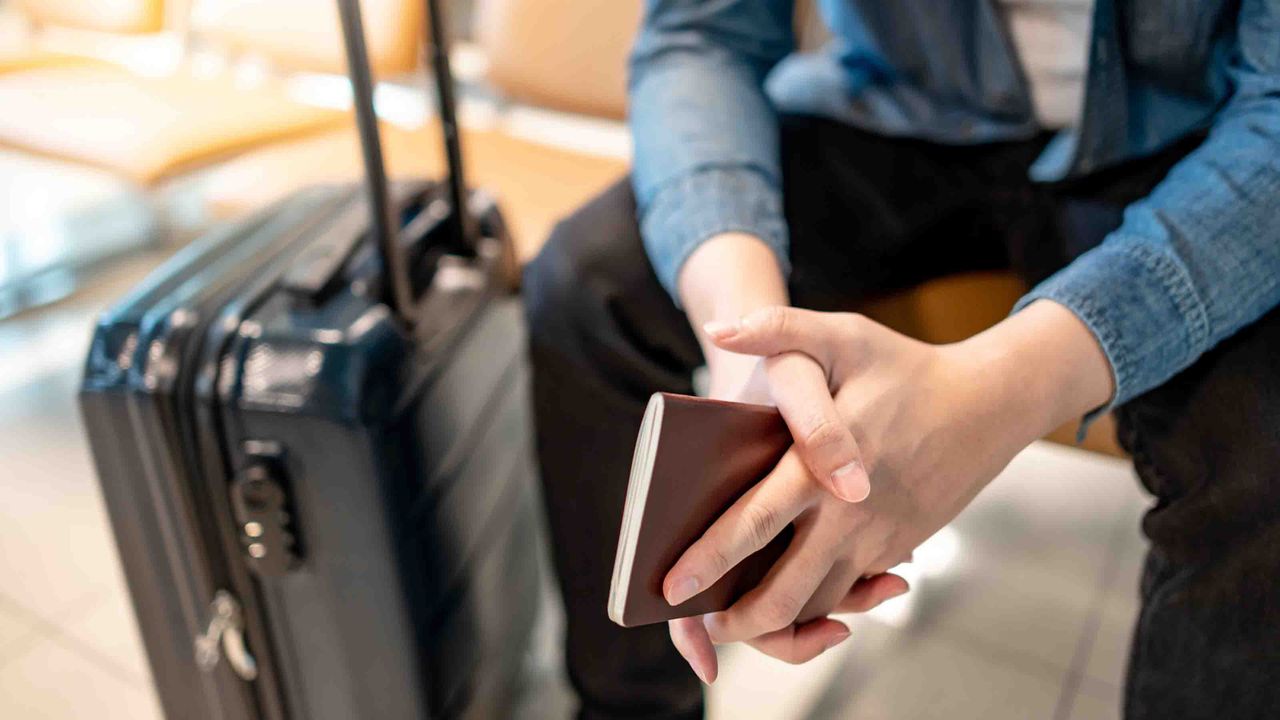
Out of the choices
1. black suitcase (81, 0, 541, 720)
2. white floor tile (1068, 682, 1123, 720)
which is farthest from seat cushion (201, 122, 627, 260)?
white floor tile (1068, 682, 1123, 720)

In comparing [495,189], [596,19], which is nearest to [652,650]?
[495,189]

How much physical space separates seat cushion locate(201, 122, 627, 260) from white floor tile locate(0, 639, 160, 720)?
480 millimetres

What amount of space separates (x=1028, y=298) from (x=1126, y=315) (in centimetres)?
5

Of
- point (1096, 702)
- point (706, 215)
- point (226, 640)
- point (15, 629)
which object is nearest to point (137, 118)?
point (15, 629)

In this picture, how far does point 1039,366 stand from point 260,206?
0.72 m

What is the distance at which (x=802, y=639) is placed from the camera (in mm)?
463

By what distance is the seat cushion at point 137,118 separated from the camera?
0.99m

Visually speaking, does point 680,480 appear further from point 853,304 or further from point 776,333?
point 853,304

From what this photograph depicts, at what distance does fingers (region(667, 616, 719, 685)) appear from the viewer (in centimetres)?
46

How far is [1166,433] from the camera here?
511 mm

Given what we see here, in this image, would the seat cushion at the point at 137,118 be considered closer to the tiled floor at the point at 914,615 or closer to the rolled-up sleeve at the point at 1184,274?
the tiled floor at the point at 914,615

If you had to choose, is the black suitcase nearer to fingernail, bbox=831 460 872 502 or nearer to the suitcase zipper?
the suitcase zipper

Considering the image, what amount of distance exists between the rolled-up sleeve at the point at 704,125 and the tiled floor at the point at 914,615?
37cm

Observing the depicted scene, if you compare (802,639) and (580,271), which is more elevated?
(580,271)
